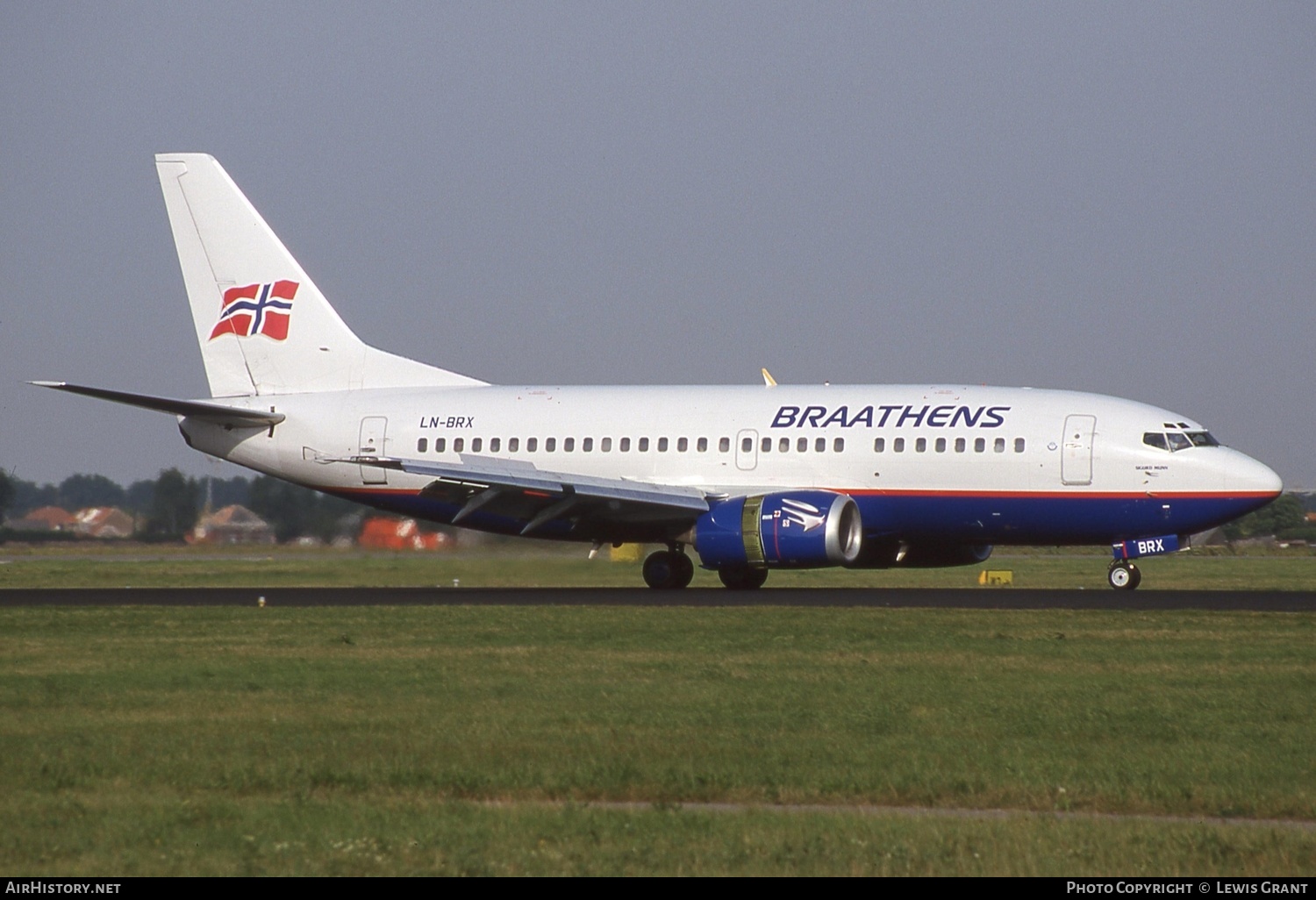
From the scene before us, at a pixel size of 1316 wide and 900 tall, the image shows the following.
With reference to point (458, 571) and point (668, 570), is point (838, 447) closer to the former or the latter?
point (668, 570)

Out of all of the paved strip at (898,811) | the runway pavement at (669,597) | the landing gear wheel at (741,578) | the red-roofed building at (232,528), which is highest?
the red-roofed building at (232,528)

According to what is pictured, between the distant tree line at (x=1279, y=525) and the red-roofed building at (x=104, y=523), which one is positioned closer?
the red-roofed building at (x=104, y=523)

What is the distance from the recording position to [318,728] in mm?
13117

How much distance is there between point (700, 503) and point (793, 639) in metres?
11.0

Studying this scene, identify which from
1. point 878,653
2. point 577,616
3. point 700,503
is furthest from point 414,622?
point 700,503

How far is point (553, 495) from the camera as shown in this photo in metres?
31.7

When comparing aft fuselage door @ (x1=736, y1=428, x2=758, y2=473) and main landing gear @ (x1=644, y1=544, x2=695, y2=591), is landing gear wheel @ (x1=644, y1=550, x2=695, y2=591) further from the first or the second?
aft fuselage door @ (x1=736, y1=428, x2=758, y2=473)

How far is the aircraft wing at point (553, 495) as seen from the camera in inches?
1229

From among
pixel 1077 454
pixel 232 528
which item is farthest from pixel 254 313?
pixel 1077 454

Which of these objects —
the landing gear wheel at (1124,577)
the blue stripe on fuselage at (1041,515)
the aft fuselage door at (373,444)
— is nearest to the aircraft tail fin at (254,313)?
the aft fuselage door at (373,444)

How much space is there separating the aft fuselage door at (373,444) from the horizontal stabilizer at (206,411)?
1.95 metres

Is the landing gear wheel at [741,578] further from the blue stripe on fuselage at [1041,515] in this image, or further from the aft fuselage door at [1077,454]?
the aft fuselage door at [1077,454]

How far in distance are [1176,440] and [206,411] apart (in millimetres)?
19657

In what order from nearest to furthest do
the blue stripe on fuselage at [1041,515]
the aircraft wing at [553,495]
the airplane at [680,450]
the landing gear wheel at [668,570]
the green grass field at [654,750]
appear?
the green grass field at [654,750], the blue stripe on fuselage at [1041,515], the airplane at [680,450], the aircraft wing at [553,495], the landing gear wheel at [668,570]
